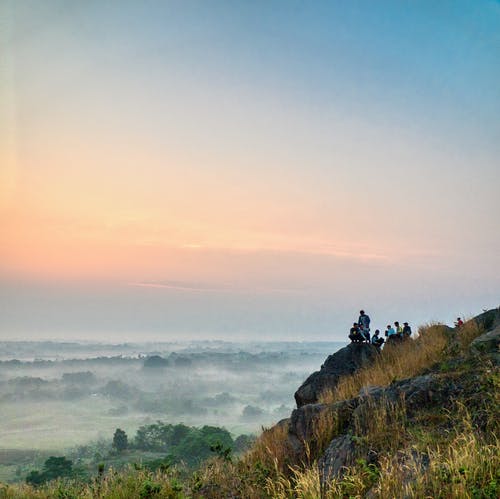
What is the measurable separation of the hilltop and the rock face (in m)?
5.53

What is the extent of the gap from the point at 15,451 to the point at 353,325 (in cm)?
14795

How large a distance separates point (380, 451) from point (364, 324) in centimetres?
1420

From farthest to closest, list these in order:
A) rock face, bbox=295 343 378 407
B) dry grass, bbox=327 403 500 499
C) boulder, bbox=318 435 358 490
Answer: rock face, bbox=295 343 378 407 → boulder, bbox=318 435 358 490 → dry grass, bbox=327 403 500 499

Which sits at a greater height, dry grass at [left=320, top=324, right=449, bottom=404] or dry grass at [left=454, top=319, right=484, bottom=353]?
dry grass at [left=454, top=319, right=484, bottom=353]

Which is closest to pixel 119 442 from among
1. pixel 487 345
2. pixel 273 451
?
pixel 273 451

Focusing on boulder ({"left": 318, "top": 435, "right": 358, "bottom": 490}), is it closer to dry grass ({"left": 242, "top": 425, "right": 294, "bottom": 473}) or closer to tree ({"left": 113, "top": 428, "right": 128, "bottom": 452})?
dry grass ({"left": 242, "top": 425, "right": 294, "bottom": 473})

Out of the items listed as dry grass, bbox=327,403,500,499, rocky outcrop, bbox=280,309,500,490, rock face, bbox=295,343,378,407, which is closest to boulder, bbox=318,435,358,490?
rocky outcrop, bbox=280,309,500,490

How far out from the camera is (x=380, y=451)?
28.0 ft

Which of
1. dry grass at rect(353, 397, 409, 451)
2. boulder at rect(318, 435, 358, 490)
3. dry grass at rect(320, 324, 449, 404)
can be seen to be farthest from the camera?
dry grass at rect(320, 324, 449, 404)

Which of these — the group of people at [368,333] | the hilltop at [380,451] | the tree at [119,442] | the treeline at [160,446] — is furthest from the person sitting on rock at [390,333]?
the tree at [119,442]

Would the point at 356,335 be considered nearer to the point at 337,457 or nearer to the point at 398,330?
the point at 398,330

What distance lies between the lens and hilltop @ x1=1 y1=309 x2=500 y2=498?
6469 mm

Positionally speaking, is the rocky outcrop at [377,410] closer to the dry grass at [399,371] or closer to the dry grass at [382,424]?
the dry grass at [382,424]

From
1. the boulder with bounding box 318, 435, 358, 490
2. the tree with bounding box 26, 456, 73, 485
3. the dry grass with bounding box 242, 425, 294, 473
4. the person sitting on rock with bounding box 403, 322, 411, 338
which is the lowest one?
the tree with bounding box 26, 456, 73, 485
